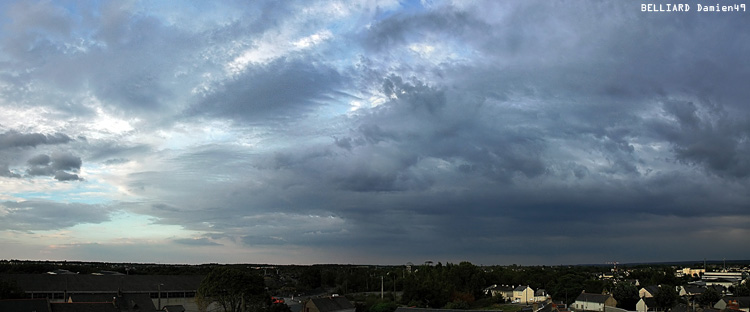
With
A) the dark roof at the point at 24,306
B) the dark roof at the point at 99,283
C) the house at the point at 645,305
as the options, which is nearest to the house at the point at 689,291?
the house at the point at 645,305

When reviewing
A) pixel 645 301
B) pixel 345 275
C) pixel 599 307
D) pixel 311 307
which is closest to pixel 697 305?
pixel 645 301

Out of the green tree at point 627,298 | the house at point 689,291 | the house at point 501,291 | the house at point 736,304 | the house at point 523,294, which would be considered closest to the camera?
the house at point 736,304

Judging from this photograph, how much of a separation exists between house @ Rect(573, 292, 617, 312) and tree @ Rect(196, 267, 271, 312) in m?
52.3

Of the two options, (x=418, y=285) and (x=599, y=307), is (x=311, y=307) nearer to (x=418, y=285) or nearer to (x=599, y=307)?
(x=418, y=285)

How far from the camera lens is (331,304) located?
73.1 metres

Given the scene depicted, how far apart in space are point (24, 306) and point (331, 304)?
33329 mm

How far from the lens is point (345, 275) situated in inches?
5659

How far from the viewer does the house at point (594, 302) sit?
90863 millimetres

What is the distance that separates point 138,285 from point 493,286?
229 ft

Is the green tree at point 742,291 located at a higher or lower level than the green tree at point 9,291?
lower

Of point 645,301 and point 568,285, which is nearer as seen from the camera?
point 645,301

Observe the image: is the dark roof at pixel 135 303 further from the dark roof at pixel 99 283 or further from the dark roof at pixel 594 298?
the dark roof at pixel 594 298

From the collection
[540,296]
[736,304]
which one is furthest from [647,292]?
[736,304]

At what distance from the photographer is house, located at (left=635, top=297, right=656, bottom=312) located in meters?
89.4
